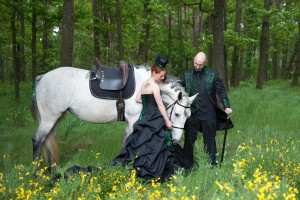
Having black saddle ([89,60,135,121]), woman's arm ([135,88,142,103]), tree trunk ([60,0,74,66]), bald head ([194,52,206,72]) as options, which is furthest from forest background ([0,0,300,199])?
bald head ([194,52,206,72])

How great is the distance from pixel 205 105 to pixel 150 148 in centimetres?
137

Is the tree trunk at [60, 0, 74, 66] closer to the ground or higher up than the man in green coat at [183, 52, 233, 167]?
higher up

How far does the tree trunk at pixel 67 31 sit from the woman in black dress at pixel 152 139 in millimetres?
4498

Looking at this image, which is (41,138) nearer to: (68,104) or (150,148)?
(68,104)

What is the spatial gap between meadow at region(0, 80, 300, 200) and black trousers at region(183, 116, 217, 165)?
371 mm

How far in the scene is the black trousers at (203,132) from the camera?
6.13 m

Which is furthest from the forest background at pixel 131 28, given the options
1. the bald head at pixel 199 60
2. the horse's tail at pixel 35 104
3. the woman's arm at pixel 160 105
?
the woman's arm at pixel 160 105

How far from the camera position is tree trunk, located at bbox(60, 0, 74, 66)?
9133mm

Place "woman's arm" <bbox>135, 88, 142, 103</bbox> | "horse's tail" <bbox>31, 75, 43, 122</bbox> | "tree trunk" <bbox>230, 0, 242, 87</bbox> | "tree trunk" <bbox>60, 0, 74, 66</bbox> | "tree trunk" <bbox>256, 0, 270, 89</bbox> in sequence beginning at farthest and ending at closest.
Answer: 1. "tree trunk" <bbox>230, 0, 242, 87</bbox>
2. "tree trunk" <bbox>256, 0, 270, 89</bbox>
3. "tree trunk" <bbox>60, 0, 74, 66</bbox>
4. "horse's tail" <bbox>31, 75, 43, 122</bbox>
5. "woman's arm" <bbox>135, 88, 142, 103</bbox>

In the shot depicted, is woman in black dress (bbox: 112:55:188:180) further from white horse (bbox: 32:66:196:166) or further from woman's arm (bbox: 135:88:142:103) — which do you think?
white horse (bbox: 32:66:196:166)

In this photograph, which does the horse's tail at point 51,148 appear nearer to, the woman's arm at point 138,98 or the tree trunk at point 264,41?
the woman's arm at point 138,98

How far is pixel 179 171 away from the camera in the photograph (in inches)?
170

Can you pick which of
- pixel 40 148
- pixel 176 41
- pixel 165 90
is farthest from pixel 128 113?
pixel 176 41

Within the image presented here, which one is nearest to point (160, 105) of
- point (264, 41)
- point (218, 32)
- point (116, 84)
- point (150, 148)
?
point (150, 148)
